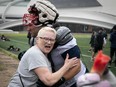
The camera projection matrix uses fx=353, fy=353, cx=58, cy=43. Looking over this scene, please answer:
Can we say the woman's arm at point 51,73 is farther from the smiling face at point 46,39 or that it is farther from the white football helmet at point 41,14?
the white football helmet at point 41,14

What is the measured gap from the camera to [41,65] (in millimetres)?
2172

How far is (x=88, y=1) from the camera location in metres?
51.2

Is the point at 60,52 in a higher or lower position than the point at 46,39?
lower

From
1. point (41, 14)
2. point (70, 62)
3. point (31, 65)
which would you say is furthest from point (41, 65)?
point (41, 14)

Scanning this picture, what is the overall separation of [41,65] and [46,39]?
164mm

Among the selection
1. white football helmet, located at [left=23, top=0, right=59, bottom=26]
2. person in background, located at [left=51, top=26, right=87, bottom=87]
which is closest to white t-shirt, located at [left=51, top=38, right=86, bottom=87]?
person in background, located at [left=51, top=26, right=87, bottom=87]

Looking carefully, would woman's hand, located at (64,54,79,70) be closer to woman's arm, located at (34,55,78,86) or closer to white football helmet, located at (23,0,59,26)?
woman's arm, located at (34,55,78,86)

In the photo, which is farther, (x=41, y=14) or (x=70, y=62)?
(x=41, y=14)

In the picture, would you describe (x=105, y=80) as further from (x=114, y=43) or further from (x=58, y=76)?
(x=114, y=43)

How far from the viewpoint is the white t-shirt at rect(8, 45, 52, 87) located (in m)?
2.19

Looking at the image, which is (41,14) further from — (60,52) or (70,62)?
(70,62)

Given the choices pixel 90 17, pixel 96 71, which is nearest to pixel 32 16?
pixel 96 71

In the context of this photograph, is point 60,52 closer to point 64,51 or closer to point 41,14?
point 64,51

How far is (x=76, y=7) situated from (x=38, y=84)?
161 ft
